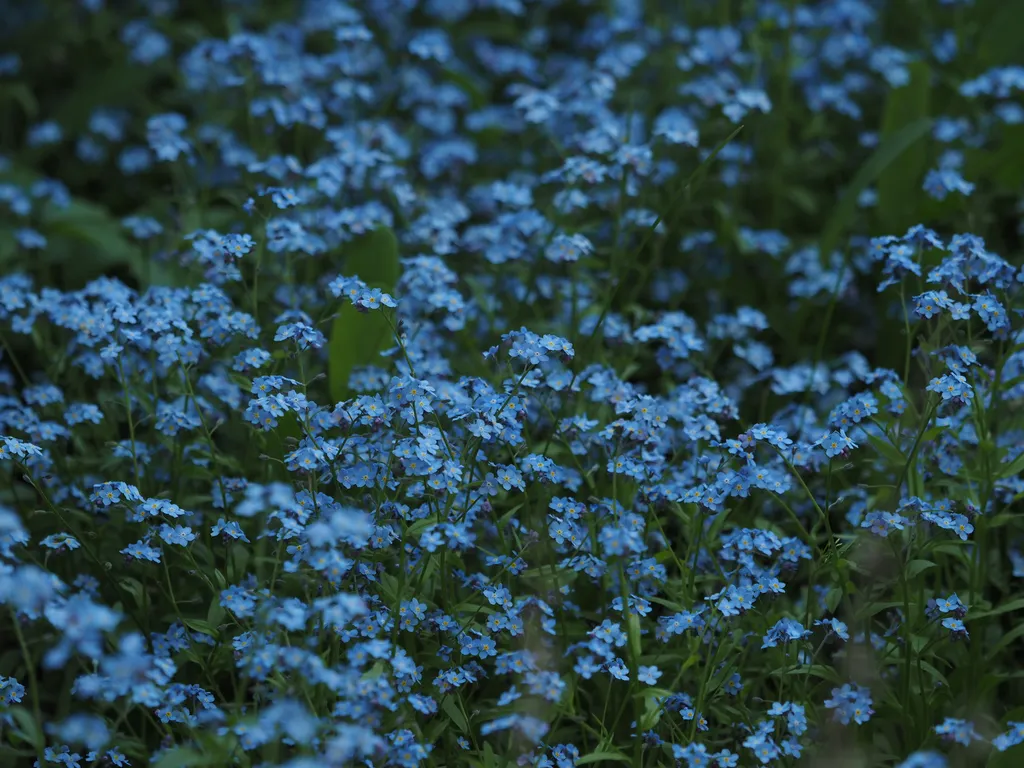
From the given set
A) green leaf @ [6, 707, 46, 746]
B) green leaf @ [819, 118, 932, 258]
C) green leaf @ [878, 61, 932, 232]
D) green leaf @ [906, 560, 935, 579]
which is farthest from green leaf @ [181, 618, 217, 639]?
green leaf @ [878, 61, 932, 232]

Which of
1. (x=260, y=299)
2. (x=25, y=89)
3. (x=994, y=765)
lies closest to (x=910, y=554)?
(x=994, y=765)

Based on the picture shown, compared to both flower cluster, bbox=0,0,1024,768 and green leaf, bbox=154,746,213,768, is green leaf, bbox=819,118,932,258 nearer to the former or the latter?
flower cluster, bbox=0,0,1024,768

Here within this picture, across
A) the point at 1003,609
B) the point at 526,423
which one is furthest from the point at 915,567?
the point at 526,423

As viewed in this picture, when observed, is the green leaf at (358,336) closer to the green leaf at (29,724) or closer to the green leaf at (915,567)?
the green leaf at (29,724)

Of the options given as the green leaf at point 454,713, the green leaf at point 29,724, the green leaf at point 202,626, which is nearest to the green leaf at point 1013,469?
the green leaf at point 454,713

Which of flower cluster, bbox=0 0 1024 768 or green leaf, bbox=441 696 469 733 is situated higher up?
flower cluster, bbox=0 0 1024 768

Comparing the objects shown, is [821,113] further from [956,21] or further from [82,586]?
[82,586]
